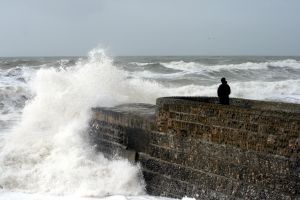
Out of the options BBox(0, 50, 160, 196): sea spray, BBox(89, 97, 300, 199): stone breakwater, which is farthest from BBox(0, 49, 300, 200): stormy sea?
BBox(89, 97, 300, 199): stone breakwater

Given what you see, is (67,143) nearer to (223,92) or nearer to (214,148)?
(223,92)

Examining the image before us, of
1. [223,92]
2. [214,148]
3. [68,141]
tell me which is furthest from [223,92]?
[68,141]

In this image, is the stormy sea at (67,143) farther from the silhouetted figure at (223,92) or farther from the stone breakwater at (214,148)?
the silhouetted figure at (223,92)

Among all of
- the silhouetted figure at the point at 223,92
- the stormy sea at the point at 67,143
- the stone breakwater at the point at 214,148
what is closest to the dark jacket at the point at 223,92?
the silhouetted figure at the point at 223,92

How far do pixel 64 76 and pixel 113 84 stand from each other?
1.31m

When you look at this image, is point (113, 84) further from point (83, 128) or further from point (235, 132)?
Result: point (235, 132)

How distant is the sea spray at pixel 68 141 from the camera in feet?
24.2

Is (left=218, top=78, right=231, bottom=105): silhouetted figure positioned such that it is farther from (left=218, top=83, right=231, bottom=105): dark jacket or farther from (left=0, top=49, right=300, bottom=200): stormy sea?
(left=0, top=49, right=300, bottom=200): stormy sea

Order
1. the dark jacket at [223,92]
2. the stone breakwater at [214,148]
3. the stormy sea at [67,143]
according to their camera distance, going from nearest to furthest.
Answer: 1. the stone breakwater at [214,148]
2. the stormy sea at [67,143]
3. the dark jacket at [223,92]

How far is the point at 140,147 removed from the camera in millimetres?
7465

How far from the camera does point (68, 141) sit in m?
9.01

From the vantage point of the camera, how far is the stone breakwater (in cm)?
532

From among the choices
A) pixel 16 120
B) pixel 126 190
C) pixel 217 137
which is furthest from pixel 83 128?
pixel 16 120

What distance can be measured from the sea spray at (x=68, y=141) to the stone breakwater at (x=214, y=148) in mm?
509
